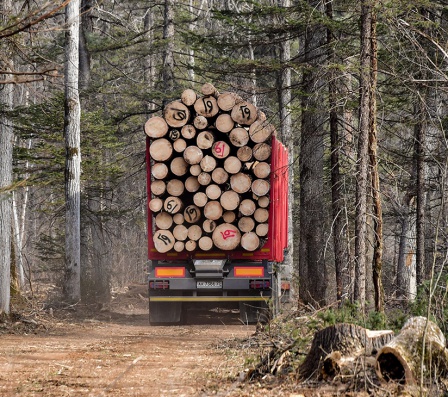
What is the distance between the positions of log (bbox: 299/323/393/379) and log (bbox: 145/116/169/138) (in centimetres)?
806

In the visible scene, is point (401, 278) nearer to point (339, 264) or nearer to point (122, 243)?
point (339, 264)

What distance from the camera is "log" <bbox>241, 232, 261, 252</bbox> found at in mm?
13906

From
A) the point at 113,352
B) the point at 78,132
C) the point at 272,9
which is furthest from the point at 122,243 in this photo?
the point at 113,352

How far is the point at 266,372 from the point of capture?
681 centimetres

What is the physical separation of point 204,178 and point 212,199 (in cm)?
41

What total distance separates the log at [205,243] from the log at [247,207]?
0.81m

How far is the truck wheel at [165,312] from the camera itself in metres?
14.7

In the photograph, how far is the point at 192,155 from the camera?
543 inches

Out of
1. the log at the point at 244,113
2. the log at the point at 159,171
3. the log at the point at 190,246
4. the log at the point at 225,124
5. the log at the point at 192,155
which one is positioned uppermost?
the log at the point at 244,113

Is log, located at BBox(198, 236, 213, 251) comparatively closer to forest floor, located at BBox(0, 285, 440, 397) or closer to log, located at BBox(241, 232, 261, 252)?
log, located at BBox(241, 232, 261, 252)

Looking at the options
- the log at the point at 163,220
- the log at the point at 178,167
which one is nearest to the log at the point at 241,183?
the log at the point at 178,167

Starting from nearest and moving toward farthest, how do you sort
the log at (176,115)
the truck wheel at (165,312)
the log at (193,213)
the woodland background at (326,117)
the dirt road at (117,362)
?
the dirt road at (117,362)
the woodland background at (326,117)
the log at (176,115)
the log at (193,213)
the truck wheel at (165,312)

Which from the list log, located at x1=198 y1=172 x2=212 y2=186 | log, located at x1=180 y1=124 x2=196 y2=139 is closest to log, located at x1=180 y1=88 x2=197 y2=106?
log, located at x1=180 y1=124 x2=196 y2=139

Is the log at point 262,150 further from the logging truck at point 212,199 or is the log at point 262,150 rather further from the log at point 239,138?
the log at point 239,138
